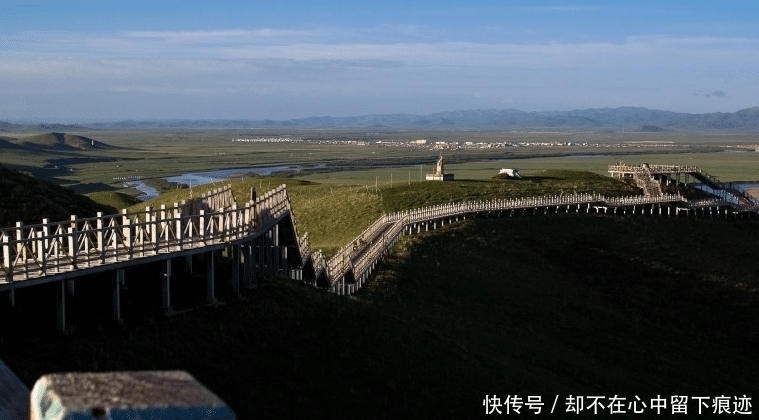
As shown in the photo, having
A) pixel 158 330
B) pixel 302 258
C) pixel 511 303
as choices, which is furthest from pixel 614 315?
pixel 158 330

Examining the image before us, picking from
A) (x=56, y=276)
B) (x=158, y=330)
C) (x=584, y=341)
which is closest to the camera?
(x=56, y=276)

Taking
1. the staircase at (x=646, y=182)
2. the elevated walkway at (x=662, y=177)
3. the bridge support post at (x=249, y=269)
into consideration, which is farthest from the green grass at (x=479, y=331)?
the elevated walkway at (x=662, y=177)

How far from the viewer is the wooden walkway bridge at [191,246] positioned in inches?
829

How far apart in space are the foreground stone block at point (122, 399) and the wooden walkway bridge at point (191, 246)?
16.9 metres

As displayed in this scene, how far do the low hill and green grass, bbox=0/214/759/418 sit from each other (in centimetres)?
1036

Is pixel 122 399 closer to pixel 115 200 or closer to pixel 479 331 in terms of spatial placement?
pixel 479 331

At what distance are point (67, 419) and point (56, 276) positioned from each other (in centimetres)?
1828

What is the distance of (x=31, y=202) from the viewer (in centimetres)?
3706

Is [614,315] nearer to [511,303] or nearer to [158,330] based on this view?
[511,303]

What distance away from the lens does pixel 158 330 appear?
22.8 meters

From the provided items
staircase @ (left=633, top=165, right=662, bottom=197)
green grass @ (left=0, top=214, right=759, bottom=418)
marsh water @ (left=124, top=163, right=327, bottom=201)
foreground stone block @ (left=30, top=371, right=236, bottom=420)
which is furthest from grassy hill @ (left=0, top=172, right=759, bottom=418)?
marsh water @ (left=124, top=163, right=327, bottom=201)

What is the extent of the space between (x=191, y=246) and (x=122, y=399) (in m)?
22.6

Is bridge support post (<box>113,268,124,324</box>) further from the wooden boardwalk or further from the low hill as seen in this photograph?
the low hill

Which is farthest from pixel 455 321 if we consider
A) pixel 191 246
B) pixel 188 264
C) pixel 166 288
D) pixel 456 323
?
pixel 166 288
